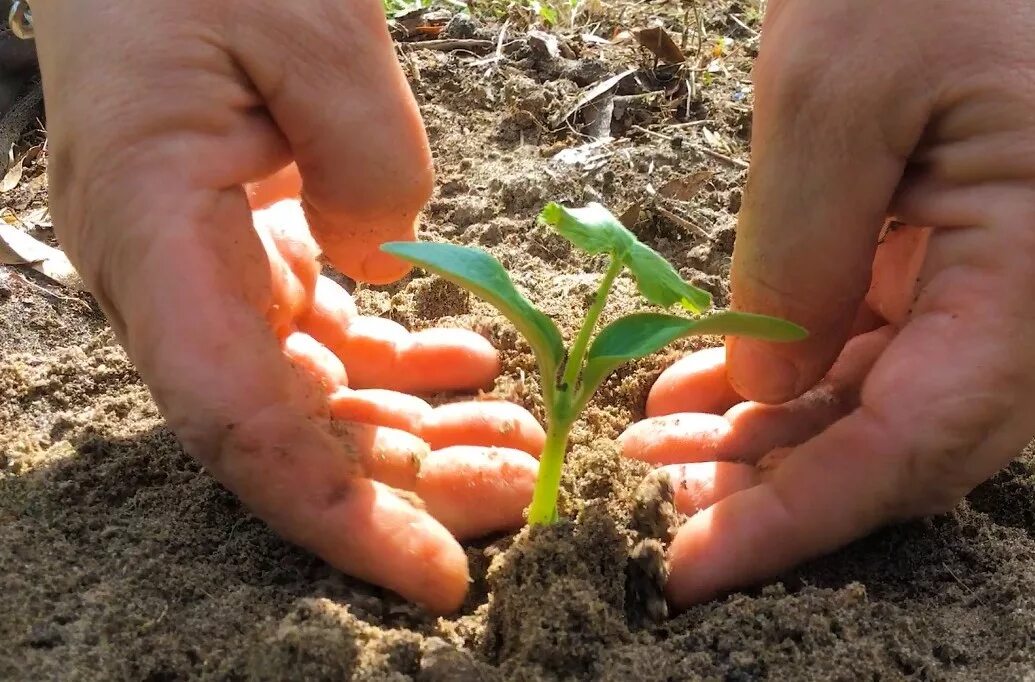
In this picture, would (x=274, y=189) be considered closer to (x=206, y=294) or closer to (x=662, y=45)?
(x=206, y=294)

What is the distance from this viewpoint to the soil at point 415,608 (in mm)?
1069

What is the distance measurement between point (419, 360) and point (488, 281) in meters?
0.59

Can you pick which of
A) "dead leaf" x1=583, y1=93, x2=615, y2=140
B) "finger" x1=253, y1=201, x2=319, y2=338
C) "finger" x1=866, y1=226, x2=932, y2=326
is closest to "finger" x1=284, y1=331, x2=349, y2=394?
"finger" x1=253, y1=201, x2=319, y2=338

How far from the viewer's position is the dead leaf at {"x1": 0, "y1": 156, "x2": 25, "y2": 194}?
7.50 feet

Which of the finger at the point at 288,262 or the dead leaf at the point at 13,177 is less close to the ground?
the finger at the point at 288,262

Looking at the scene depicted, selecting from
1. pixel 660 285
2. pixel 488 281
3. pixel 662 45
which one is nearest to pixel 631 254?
pixel 660 285

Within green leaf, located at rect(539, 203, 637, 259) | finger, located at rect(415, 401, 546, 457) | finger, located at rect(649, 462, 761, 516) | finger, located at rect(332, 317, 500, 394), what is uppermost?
green leaf, located at rect(539, 203, 637, 259)

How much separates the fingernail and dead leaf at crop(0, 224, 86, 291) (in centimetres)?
133

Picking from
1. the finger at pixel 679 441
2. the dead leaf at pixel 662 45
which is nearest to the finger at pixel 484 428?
the finger at pixel 679 441

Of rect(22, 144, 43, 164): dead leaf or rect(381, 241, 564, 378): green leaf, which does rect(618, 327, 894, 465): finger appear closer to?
rect(381, 241, 564, 378): green leaf

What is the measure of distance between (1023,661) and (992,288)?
0.45 metres

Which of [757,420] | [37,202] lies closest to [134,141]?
[757,420]

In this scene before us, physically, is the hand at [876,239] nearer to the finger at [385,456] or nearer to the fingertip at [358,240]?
the finger at [385,456]

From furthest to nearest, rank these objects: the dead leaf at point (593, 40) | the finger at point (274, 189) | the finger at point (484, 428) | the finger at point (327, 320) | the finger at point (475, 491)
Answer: the dead leaf at point (593, 40), the finger at point (274, 189), the finger at point (327, 320), the finger at point (484, 428), the finger at point (475, 491)
